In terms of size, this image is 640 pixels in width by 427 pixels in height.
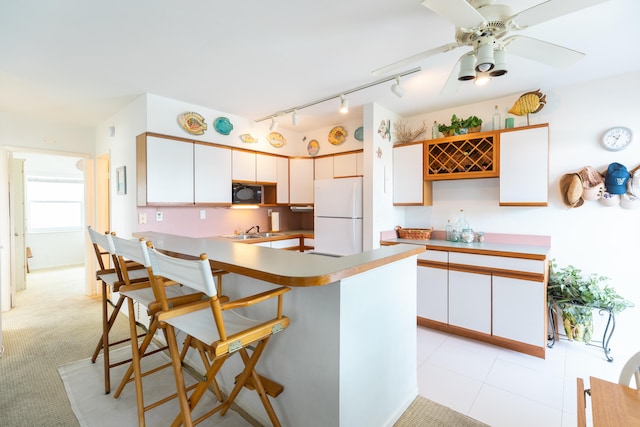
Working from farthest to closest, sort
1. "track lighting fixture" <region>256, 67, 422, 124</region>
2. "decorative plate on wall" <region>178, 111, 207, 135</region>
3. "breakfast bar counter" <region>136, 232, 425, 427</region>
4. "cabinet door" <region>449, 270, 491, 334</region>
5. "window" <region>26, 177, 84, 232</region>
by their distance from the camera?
"window" <region>26, 177, 84, 232</region>
"decorative plate on wall" <region>178, 111, 207, 135</region>
"cabinet door" <region>449, 270, 491, 334</region>
"track lighting fixture" <region>256, 67, 422, 124</region>
"breakfast bar counter" <region>136, 232, 425, 427</region>

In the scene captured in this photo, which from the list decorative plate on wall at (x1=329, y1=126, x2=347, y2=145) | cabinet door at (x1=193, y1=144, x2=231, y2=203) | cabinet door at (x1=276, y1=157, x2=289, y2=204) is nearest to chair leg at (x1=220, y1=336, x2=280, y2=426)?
cabinet door at (x1=193, y1=144, x2=231, y2=203)

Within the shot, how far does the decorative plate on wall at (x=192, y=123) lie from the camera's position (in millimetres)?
3318

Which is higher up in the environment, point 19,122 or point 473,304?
point 19,122

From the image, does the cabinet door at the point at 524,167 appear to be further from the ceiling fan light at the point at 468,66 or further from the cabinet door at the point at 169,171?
the cabinet door at the point at 169,171

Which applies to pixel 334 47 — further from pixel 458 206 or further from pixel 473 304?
pixel 473 304

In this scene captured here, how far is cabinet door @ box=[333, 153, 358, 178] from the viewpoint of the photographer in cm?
392

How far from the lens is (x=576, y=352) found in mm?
2625

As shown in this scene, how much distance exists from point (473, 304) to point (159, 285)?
2801 mm

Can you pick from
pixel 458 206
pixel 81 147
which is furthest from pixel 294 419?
pixel 81 147

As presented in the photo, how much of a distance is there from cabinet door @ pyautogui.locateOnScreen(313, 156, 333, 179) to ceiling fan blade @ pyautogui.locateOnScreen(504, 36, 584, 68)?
266 centimetres

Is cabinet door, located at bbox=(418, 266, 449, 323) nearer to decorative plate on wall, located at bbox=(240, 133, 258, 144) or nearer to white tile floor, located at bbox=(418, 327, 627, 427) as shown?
white tile floor, located at bbox=(418, 327, 627, 427)

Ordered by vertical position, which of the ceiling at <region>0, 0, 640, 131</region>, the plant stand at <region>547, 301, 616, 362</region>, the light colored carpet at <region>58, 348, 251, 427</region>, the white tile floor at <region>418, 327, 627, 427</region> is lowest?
the white tile floor at <region>418, 327, 627, 427</region>

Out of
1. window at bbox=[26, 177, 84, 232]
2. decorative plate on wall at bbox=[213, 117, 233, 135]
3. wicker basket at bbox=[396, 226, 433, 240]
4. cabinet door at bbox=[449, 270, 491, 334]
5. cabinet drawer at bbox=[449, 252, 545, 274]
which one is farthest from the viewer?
window at bbox=[26, 177, 84, 232]

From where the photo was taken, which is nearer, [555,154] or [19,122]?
[555,154]
